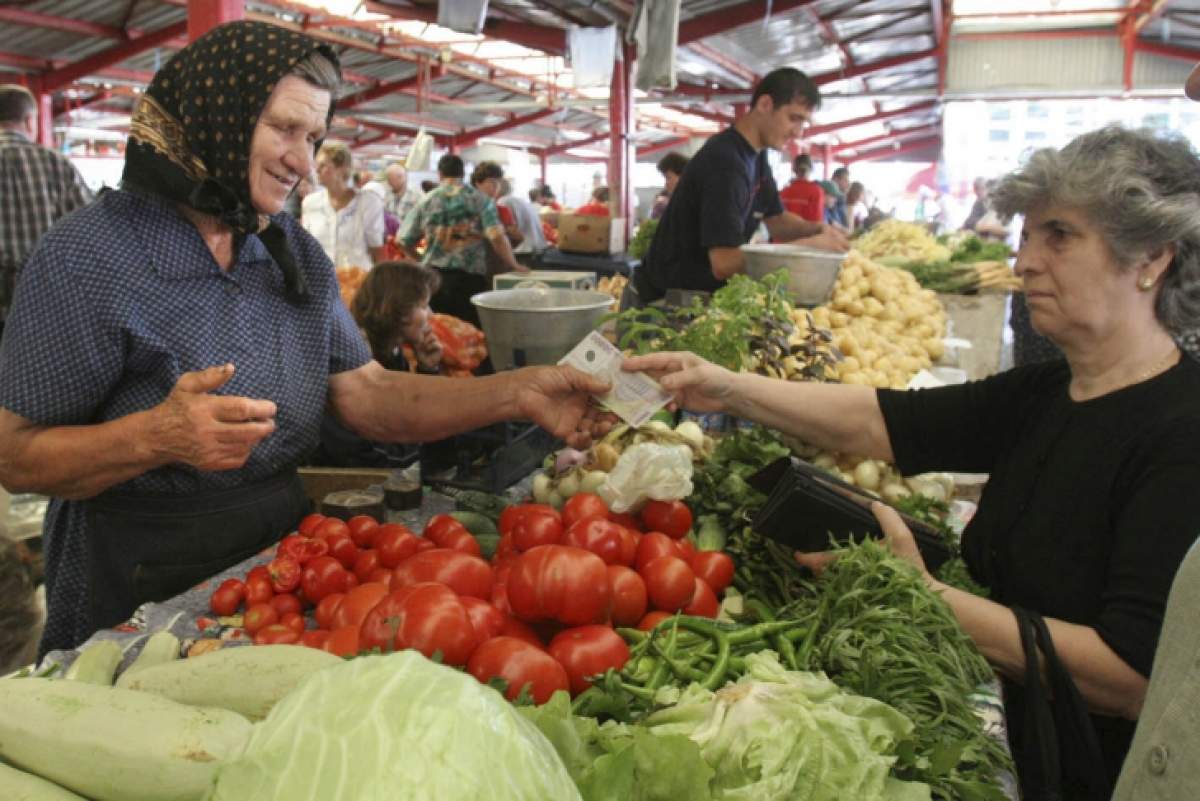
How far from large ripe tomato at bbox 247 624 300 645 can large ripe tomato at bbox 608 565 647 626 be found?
0.58 m

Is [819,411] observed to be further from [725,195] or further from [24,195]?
[24,195]

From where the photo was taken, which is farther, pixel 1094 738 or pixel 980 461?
pixel 980 461

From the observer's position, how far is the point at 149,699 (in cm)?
105

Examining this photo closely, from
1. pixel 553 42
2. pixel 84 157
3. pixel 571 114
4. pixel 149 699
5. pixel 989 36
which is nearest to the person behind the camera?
pixel 149 699

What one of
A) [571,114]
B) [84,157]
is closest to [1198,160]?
[571,114]

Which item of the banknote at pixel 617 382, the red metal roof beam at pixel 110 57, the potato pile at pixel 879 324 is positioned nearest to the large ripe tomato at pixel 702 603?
the banknote at pixel 617 382

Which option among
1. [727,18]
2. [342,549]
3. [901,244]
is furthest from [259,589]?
A: [727,18]

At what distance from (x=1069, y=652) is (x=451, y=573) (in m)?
1.19

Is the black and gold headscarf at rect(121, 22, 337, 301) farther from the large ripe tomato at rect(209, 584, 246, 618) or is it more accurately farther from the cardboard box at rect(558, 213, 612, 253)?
the cardboard box at rect(558, 213, 612, 253)

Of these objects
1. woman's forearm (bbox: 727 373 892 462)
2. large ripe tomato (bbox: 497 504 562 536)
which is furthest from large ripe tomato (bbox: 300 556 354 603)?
woman's forearm (bbox: 727 373 892 462)

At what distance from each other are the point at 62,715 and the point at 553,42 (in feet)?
35.3

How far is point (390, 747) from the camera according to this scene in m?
0.79

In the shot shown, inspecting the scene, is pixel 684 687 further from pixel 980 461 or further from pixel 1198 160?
pixel 1198 160

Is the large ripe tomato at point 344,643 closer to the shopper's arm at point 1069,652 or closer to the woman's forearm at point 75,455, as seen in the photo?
the woman's forearm at point 75,455
